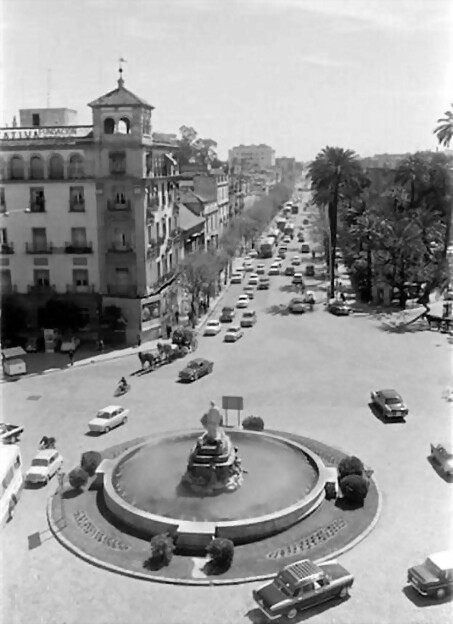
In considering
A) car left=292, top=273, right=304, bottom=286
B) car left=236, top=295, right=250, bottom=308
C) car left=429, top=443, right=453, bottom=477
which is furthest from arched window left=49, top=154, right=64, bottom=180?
car left=429, top=443, right=453, bottom=477

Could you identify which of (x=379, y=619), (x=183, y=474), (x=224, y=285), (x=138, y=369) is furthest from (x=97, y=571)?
(x=224, y=285)

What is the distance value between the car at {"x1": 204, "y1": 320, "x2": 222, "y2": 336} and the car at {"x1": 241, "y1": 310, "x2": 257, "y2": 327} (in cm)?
238

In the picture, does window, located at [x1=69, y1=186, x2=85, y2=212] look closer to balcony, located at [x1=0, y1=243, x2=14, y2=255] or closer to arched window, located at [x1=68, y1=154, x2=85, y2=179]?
arched window, located at [x1=68, y1=154, x2=85, y2=179]

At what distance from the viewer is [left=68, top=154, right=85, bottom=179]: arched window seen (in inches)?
2269

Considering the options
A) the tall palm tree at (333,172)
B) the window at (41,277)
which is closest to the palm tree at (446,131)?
the tall palm tree at (333,172)

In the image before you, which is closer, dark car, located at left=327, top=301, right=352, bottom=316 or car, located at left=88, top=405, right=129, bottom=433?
car, located at left=88, top=405, right=129, bottom=433

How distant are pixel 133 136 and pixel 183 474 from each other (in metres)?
32.6

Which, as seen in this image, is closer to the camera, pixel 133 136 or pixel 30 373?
pixel 30 373

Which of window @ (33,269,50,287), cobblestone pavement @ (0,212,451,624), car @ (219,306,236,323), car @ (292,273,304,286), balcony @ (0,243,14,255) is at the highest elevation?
balcony @ (0,243,14,255)

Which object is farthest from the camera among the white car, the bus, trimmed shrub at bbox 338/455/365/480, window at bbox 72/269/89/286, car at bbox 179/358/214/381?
the white car

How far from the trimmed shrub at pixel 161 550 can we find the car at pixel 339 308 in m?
44.9

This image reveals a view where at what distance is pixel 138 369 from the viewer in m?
50.7

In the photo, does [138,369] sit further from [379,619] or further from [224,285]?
[224,285]

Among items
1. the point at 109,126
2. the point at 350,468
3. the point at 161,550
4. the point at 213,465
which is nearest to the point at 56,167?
the point at 109,126
